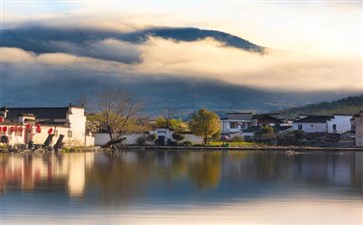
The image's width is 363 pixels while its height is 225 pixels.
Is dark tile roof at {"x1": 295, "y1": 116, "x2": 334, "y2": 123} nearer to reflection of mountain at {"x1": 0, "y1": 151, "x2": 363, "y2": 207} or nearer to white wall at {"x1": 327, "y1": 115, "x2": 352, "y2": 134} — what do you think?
white wall at {"x1": 327, "y1": 115, "x2": 352, "y2": 134}

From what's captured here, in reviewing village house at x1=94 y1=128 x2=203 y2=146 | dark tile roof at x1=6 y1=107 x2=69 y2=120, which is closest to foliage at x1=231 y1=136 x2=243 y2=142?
village house at x1=94 y1=128 x2=203 y2=146

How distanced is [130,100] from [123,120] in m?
5.82

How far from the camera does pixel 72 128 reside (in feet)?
A: 174

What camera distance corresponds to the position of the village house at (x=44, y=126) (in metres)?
45.2

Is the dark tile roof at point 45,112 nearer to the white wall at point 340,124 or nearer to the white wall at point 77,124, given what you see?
the white wall at point 77,124

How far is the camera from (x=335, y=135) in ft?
244

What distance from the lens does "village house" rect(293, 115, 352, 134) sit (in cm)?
7912

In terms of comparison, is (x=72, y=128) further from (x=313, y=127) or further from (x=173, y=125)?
(x=313, y=127)

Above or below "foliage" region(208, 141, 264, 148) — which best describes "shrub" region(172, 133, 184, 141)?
above

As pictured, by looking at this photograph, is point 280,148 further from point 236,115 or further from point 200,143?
point 236,115

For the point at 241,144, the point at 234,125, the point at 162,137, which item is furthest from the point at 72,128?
the point at 234,125

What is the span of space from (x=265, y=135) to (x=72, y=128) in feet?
79.1

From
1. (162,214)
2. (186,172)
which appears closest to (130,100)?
(186,172)

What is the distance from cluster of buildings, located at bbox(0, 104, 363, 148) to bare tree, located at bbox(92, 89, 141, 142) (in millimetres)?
1160
